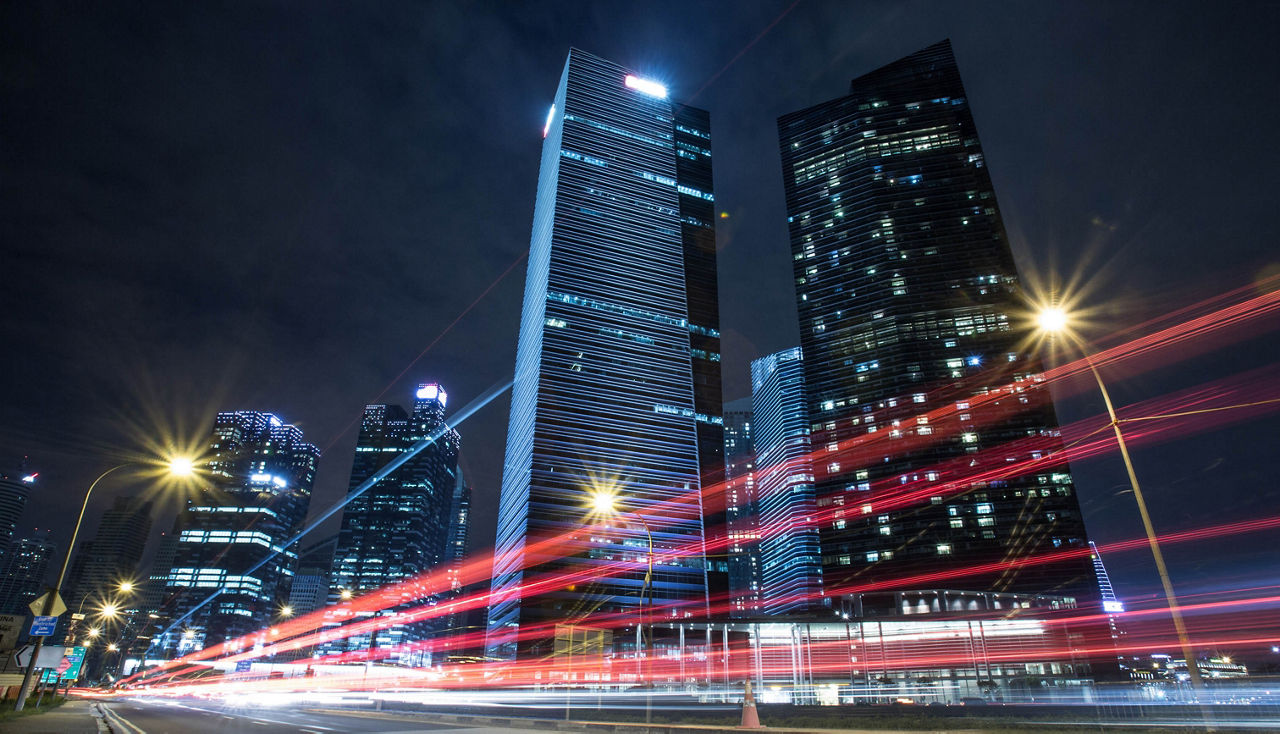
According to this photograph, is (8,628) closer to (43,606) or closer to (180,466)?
(43,606)

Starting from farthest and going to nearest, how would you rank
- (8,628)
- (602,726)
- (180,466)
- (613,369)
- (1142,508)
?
(613,369)
(8,628)
(180,466)
(602,726)
(1142,508)

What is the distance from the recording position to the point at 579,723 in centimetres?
2616

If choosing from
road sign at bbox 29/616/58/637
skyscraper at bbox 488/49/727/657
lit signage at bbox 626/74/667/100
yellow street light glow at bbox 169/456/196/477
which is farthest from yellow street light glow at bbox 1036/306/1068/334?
lit signage at bbox 626/74/667/100

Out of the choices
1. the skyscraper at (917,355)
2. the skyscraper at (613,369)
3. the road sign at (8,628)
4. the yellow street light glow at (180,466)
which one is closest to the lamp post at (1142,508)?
the yellow street light glow at (180,466)

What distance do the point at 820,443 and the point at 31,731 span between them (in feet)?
526

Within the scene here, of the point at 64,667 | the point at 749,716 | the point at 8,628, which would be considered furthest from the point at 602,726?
the point at 64,667

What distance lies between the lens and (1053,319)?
844 inches

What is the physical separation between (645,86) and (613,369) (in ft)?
331

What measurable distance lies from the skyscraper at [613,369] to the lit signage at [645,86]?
0.46 m

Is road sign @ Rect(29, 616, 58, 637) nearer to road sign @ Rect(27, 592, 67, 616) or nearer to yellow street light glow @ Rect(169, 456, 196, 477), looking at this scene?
road sign @ Rect(27, 592, 67, 616)

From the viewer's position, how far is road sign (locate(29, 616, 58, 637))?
2277 cm

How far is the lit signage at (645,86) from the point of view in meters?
194

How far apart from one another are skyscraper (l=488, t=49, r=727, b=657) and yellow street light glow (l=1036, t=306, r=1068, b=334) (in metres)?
121

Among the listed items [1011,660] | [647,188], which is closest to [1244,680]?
[1011,660]
